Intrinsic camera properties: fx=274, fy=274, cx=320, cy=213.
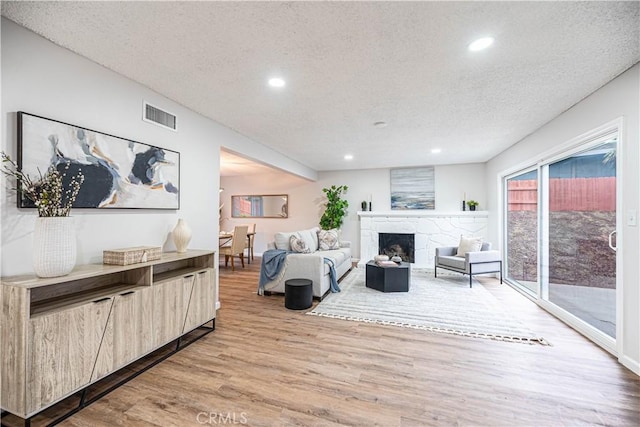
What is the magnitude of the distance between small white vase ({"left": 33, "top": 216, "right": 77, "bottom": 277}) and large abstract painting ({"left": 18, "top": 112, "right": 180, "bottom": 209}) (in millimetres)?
286

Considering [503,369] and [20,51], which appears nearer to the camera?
[20,51]

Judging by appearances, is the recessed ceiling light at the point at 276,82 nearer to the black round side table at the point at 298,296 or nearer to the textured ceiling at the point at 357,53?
the textured ceiling at the point at 357,53

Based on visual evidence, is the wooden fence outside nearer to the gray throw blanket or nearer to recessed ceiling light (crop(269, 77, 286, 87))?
the gray throw blanket

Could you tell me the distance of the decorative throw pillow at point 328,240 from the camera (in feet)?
17.9

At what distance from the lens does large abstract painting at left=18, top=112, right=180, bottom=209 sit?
183 cm

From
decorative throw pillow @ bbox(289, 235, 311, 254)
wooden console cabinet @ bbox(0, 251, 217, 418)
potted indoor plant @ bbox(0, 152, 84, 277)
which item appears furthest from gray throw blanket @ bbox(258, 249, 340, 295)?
potted indoor plant @ bbox(0, 152, 84, 277)

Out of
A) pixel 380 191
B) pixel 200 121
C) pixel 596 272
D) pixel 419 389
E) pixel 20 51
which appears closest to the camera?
pixel 20 51

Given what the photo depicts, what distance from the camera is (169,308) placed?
243cm

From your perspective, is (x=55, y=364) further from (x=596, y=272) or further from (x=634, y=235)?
(x=596, y=272)

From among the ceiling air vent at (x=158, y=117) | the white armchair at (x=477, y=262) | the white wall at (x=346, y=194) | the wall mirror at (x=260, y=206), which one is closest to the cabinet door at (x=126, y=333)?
the ceiling air vent at (x=158, y=117)

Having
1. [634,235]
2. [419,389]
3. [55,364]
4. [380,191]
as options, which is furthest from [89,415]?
[380,191]

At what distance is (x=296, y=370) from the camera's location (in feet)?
7.25

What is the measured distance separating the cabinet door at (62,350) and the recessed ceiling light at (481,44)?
10.4 feet

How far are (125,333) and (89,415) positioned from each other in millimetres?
494
